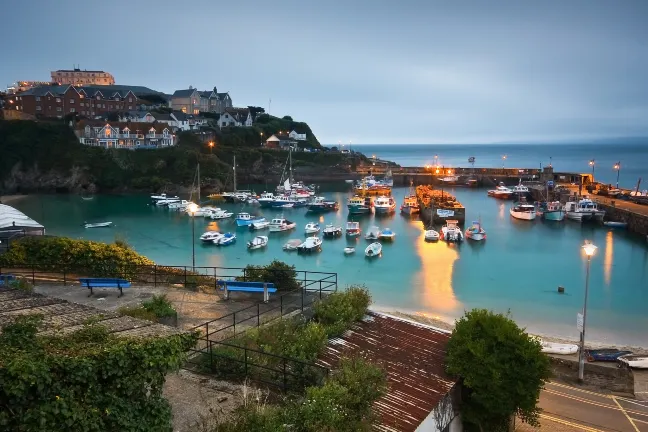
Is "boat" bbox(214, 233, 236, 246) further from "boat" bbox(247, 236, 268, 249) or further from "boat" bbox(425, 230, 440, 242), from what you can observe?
"boat" bbox(425, 230, 440, 242)

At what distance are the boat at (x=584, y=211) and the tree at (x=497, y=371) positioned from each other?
5501cm

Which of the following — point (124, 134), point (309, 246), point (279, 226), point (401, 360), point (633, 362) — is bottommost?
point (633, 362)

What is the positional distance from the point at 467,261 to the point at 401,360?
32.4m

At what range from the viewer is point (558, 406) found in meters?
15.1

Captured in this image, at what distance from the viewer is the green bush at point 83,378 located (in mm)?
5285

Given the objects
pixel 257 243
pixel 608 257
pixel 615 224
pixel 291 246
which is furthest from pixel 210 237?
pixel 615 224

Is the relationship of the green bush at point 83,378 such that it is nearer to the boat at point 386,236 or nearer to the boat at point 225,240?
the boat at point 225,240

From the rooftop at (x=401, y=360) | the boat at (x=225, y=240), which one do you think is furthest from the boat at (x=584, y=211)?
the rooftop at (x=401, y=360)

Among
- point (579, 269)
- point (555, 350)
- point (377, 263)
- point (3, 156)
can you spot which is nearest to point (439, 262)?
point (377, 263)

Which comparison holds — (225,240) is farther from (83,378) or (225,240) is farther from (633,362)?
(83,378)

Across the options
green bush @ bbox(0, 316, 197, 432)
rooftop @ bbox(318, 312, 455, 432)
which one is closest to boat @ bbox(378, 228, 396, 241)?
rooftop @ bbox(318, 312, 455, 432)

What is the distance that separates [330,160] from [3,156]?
2526 inches

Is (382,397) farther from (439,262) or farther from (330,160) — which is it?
(330,160)

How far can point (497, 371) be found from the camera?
34.5 feet
